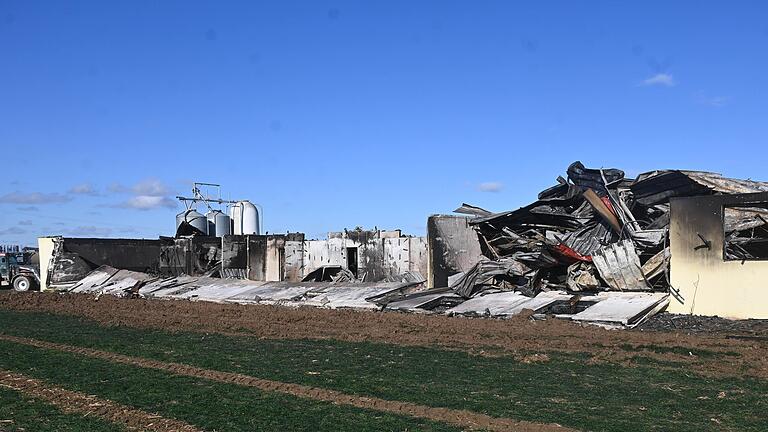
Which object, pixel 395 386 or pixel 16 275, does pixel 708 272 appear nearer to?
pixel 395 386

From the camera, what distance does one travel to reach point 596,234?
76.3 ft

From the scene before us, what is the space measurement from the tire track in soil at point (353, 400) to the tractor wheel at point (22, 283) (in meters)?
29.4

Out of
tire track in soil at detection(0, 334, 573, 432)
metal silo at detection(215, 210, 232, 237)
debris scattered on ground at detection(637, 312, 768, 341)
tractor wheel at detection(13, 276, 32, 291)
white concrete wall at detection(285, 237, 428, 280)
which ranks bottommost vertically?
tire track in soil at detection(0, 334, 573, 432)

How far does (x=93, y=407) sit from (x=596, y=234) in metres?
17.0

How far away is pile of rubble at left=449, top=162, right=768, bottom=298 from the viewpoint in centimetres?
2131

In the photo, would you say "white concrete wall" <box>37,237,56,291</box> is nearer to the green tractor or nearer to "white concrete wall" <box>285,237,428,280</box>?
the green tractor

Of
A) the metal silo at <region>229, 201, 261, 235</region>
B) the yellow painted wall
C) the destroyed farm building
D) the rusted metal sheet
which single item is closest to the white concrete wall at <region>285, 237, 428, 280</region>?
the destroyed farm building

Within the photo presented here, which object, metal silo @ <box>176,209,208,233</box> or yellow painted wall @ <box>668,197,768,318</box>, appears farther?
metal silo @ <box>176,209,208,233</box>

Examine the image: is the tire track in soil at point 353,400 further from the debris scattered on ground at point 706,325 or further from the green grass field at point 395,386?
the debris scattered on ground at point 706,325

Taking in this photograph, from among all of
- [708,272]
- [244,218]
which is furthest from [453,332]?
[244,218]

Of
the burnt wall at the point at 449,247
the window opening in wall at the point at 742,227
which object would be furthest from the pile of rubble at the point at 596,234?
the burnt wall at the point at 449,247

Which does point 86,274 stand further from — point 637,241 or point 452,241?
point 637,241

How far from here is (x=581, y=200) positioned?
2520 cm

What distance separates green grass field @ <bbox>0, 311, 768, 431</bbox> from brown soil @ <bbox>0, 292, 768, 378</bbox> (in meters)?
0.94
